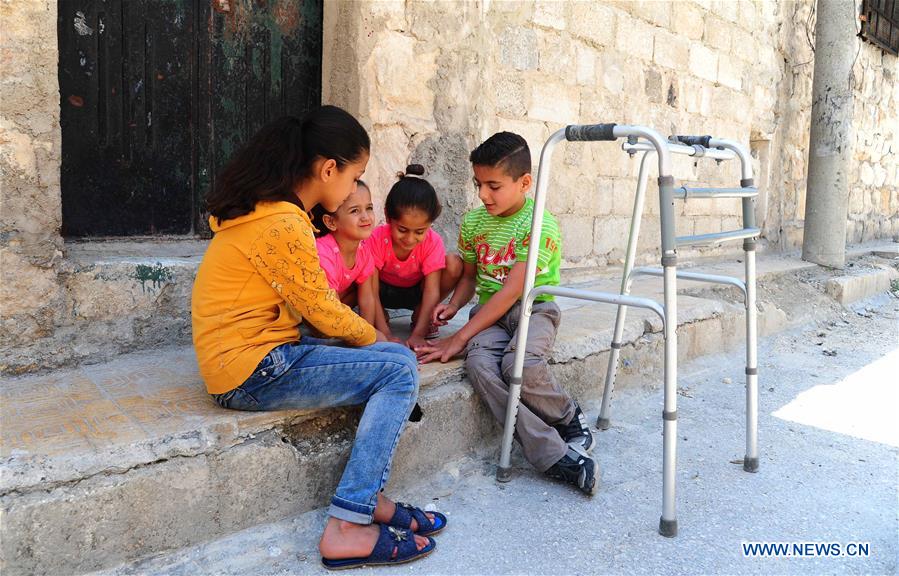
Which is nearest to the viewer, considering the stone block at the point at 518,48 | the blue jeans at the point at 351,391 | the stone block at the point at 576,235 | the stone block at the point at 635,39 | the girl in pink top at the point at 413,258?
the blue jeans at the point at 351,391

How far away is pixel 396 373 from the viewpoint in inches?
73.2

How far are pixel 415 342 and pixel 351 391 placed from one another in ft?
2.32

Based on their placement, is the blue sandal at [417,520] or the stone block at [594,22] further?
the stone block at [594,22]

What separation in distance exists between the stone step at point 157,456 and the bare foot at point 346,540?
0.21 metres

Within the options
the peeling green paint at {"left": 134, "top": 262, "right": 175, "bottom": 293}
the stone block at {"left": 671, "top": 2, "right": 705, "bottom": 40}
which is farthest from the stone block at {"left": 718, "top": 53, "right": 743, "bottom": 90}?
the peeling green paint at {"left": 134, "top": 262, "right": 175, "bottom": 293}

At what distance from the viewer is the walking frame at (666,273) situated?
1.86 metres

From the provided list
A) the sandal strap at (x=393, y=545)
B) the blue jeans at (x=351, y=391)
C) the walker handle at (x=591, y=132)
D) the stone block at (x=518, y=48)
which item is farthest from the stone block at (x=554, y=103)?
the sandal strap at (x=393, y=545)

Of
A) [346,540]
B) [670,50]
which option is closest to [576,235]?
[670,50]

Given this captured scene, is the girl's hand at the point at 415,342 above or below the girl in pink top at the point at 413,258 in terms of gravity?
Answer: below

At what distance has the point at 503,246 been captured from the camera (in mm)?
2492

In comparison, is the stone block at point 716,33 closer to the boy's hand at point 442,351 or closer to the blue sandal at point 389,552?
the boy's hand at point 442,351

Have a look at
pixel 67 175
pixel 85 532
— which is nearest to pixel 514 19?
pixel 67 175

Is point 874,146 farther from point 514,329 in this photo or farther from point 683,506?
point 683,506

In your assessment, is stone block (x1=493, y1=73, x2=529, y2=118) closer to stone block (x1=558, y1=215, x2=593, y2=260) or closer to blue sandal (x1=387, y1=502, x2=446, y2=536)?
stone block (x1=558, y1=215, x2=593, y2=260)
